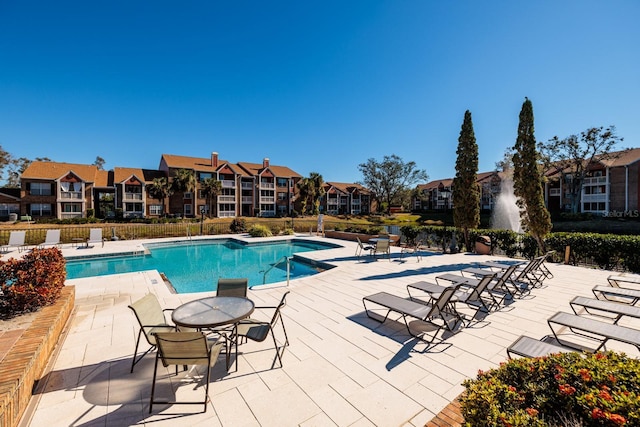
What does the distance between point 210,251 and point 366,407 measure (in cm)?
1633

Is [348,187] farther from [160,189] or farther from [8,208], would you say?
[8,208]

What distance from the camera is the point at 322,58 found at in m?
16.2

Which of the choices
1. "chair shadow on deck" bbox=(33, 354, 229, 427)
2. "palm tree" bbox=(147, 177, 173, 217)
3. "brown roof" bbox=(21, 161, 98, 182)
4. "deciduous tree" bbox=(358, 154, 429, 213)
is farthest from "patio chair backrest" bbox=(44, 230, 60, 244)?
"deciduous tree" bbox=(358, 154, 429, 213)

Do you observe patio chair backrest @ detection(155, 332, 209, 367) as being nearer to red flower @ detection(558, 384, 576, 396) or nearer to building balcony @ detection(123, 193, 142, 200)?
red flower @ detection(558, 384, 576, 396)

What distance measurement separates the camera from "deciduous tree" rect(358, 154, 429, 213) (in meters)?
54.8

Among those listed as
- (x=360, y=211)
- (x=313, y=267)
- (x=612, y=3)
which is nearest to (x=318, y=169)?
(x=360, y=211)

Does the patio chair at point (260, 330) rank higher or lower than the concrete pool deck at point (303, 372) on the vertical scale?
higher

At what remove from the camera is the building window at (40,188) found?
103ft

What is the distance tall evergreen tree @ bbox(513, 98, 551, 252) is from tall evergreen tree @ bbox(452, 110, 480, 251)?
2008mm

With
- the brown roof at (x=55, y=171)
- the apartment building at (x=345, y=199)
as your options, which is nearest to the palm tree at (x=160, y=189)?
the brown roof at (x=55, y=171)

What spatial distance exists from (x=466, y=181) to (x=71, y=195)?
42.4m

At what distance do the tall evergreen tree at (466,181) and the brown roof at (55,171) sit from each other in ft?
136

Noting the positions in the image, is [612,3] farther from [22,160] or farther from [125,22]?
[22,160]

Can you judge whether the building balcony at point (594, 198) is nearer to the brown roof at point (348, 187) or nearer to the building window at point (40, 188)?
the brown roof at point (348, 187)
